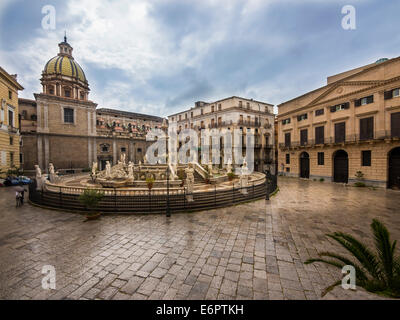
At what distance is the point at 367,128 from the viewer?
1769 cm

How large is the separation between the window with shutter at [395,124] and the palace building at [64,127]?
4092 centimetres

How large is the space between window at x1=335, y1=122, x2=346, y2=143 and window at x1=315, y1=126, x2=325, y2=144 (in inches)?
58.6

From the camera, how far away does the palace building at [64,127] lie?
27641mm

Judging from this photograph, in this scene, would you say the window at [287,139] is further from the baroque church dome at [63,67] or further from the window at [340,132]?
the baroque church dome at [63,67]

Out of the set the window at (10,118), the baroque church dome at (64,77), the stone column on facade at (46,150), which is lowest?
the stone column on facade at (46,150)

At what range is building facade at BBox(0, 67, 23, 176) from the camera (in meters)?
19.2

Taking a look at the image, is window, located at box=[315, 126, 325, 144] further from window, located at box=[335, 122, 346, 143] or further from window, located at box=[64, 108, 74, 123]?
window, located at box=[64, 108, 74, 123]

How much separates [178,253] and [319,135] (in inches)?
958

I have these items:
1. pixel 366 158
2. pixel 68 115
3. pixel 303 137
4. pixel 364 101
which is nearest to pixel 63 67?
pixel 68 115

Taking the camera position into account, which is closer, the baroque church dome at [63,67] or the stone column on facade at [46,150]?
the stone column on facade at [46,150]

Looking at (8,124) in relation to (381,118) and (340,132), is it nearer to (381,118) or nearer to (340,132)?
(340,132)

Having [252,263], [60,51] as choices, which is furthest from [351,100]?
[60,51]

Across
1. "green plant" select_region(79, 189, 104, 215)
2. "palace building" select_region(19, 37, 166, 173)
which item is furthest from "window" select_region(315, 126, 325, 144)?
"palace building" select_region(19, 37, 166, 173)

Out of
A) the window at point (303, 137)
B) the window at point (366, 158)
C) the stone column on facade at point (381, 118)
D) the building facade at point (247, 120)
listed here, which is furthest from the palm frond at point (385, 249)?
the building facade at point (247, 120)
